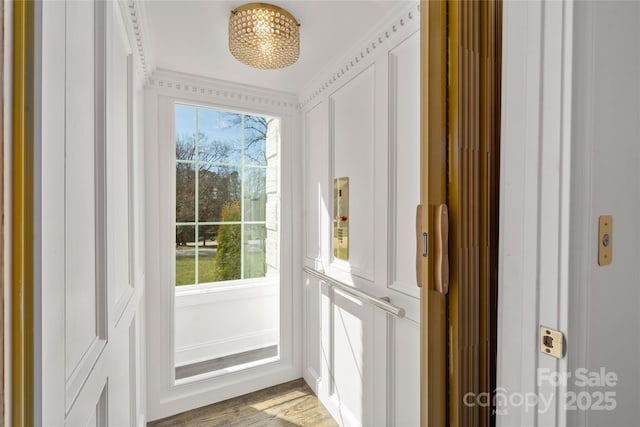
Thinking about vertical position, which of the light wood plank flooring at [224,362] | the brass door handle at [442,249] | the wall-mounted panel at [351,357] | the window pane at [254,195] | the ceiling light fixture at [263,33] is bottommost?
the light wood plank flooring at [224,362]

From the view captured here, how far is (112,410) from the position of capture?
1.00 m

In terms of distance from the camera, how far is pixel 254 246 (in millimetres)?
2664

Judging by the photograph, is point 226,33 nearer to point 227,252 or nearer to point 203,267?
point 227,252

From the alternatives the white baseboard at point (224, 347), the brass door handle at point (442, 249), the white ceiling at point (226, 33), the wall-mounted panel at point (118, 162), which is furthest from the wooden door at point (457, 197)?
the white baseboard at point (224, 347)

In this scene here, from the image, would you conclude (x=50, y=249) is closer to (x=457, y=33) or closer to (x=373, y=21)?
(x=457, y=33)

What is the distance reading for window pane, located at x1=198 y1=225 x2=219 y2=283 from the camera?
8.33 ft

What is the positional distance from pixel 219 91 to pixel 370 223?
1.48 meters

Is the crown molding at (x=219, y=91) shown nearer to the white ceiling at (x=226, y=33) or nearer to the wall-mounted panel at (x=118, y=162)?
the white ceiling at (x=226, y=33)

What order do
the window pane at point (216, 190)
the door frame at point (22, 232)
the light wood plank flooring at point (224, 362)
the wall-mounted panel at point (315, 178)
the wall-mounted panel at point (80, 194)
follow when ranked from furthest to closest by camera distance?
the window pane at point (216, 190) < the light wood plank flooring at point (224, 362) < the wall-mounted panel at point (315, 178) < the wall-mounted panel at point (80, 194) < the door frame at point (22, 232)

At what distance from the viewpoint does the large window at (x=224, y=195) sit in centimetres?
249

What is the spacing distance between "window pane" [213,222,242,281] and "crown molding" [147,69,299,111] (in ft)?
2.81

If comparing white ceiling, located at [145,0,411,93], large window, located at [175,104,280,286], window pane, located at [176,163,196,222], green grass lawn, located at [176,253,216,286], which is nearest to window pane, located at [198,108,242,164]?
large window, located at [175,104,280,286]

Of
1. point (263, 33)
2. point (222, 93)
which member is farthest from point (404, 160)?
point (222, 93)

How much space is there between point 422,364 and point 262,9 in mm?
1489
